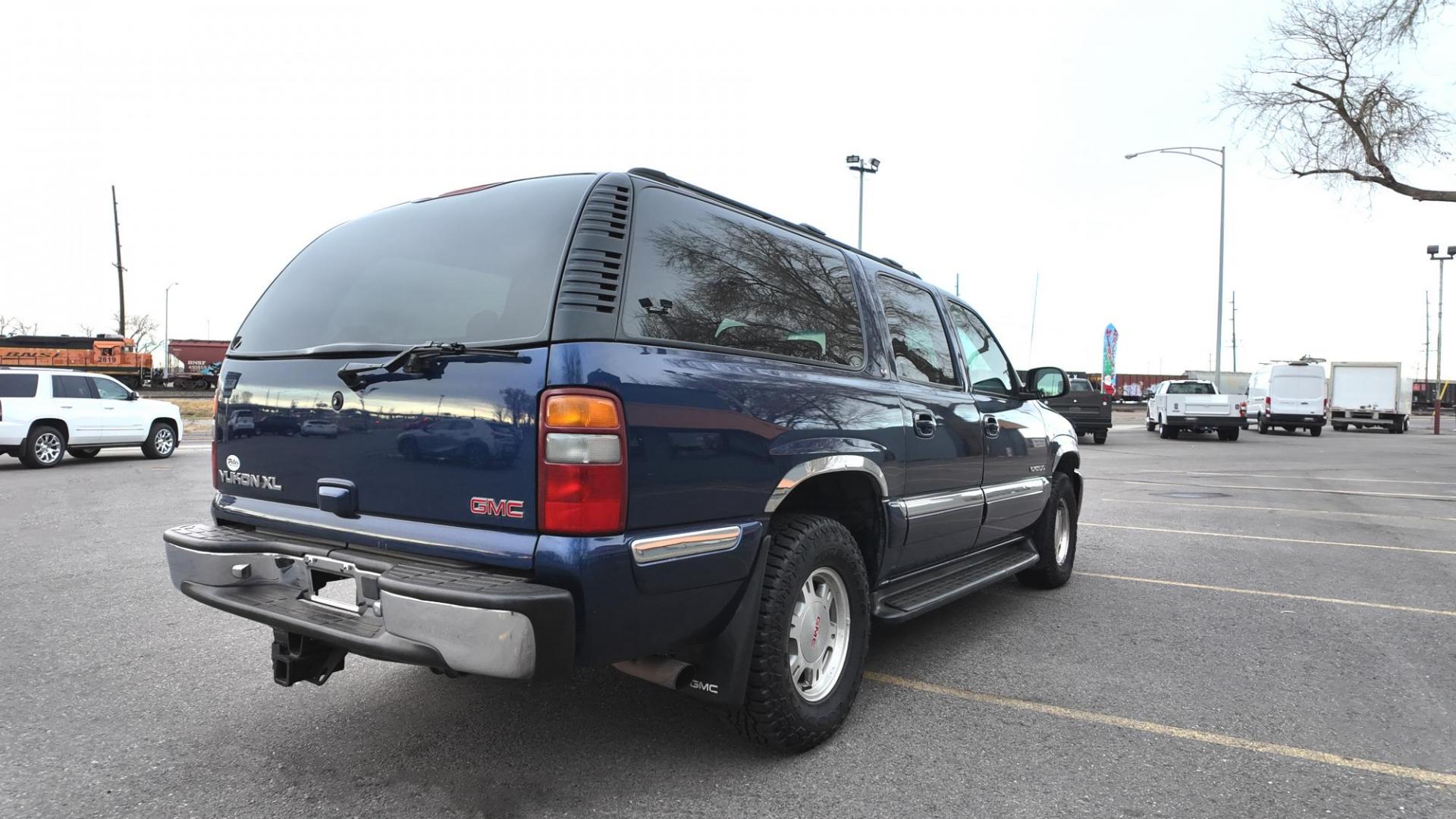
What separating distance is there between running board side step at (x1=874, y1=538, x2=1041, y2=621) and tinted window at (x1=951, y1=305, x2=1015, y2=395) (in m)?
0.96

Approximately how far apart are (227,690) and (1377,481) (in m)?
15.8

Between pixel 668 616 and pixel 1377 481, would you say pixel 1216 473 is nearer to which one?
pixel 1377 481

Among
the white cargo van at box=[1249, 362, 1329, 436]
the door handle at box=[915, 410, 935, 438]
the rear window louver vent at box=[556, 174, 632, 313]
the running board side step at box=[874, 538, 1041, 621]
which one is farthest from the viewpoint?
the white cargo van at box=[1249, 362, 1329, 436]

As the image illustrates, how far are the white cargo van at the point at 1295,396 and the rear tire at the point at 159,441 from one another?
99.9 feet

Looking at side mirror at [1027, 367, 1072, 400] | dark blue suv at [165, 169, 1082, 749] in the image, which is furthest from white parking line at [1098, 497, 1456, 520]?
dark blue suv at [165, 169, 1082, 749]

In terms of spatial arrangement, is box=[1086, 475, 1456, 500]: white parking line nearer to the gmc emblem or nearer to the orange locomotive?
the gmc emblem

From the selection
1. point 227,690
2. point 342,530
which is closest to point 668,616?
point 342,530

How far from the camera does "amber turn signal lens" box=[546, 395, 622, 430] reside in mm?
2361

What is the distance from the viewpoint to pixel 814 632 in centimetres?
322

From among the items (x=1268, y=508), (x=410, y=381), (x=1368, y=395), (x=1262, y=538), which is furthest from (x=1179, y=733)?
(x=1368, y=395)

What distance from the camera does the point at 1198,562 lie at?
6.73 meters

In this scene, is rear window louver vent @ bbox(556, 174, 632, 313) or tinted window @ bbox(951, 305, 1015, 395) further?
tinted window @ bbox(951, 305, 1015, 395)

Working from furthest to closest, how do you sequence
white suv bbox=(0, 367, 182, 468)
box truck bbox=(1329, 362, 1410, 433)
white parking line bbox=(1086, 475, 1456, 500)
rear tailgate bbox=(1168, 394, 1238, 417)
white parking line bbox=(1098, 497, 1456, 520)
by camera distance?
1. box truck bbox=(1329, 362, 1410, 433)
2. rear tailgate bbox=(1168, 394, 1238, 417)
3. white suv bbox=(0, 367, 182, 468)
4. white parking line bbox=(1086, 475, 1456, 500)
5. white parking line bbox=(1098, 497, 1456, 520)

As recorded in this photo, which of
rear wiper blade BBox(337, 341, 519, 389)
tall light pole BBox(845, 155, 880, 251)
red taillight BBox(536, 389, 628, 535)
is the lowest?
red taillight BBox(536, 389, 628, 535)
